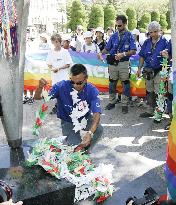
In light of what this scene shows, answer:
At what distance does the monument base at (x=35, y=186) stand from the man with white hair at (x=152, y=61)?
4186 millimetres

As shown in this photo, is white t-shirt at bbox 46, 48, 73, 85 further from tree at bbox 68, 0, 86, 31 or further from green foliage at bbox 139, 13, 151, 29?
green foliage at bbox 139, 13, 151, 29

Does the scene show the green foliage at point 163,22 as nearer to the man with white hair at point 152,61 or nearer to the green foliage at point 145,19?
the green foliage at point 145,19

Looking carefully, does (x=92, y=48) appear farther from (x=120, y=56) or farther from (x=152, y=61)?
(x=152, y=61)

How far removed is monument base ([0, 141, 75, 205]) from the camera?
3877 mm

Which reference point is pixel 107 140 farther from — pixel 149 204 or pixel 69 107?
pixel 149 204

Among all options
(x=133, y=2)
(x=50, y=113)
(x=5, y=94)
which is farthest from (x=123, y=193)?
(x=133, y=2)

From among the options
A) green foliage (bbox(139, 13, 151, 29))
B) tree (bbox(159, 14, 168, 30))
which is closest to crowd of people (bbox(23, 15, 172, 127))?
green foliage (bbox(139, 13, 151, 29))

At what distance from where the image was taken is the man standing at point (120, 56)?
831 cm

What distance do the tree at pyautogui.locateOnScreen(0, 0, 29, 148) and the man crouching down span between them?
0.28m

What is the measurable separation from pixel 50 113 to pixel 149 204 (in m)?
5.99

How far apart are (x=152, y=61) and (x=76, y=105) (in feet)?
10.5

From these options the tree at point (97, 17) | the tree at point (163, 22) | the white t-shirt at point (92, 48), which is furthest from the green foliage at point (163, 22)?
the white t-shirt at point (92, 48)

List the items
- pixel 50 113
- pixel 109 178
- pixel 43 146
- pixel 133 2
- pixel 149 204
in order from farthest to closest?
pixel 133 2 < pixel 50 113 < pixel 109 178 < pixel 43 146 < pixel 149 204

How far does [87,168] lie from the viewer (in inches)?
187
